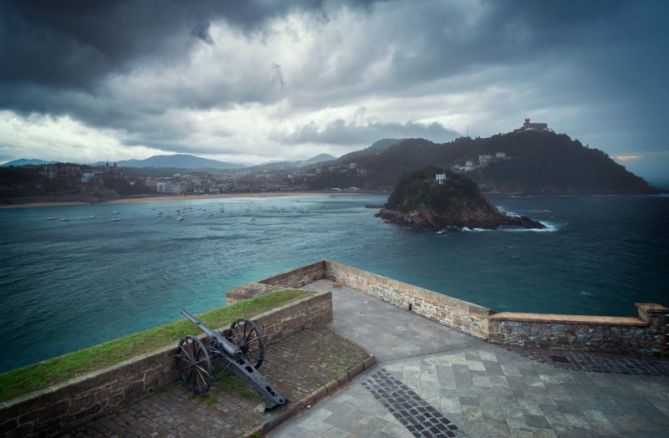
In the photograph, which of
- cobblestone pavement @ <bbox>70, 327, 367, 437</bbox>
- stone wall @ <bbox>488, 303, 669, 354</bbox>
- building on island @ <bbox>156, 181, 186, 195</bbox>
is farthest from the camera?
building on island @ <bbox>156, 181, 186, 195</bbox>

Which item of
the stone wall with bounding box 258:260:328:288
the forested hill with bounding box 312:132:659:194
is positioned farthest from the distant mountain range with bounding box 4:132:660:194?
the stone wall with bounding box 258:260:328:288

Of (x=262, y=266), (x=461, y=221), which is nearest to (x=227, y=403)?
(x=262, y=266)

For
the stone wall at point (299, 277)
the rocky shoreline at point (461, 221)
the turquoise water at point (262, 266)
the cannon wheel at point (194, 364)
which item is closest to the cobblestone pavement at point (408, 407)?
the cannon wheel at point (194, 364)

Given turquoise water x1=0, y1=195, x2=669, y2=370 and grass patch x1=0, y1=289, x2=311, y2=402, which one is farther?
turquoise water x1=0, y1=195, x2=669, y2=370

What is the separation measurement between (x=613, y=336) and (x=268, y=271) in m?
32.7

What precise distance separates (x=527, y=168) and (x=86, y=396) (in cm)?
14844

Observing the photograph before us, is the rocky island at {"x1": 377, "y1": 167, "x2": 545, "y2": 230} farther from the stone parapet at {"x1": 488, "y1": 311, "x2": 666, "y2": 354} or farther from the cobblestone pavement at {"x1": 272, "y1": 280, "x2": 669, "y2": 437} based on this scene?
the cobblestone pavement at {"x1": 272, "y1": 280, "x2": 669, "y2": 437}

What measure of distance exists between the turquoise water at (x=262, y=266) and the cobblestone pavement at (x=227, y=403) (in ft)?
65.3

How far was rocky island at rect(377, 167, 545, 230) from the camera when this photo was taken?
210ft

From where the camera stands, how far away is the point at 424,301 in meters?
11.0

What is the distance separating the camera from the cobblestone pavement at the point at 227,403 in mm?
5906

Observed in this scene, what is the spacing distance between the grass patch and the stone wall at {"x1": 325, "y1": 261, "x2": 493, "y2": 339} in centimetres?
392

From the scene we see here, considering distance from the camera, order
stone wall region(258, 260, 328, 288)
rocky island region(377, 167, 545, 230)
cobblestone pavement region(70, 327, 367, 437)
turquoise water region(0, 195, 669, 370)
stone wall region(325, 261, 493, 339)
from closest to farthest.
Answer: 1. cobblestone pavement region(70, 327, 367, 437)
2. stone wall region(325, 261, 493, 339)
3. stone wall region(258, 260, 328, 288)
4. turquoise water region(0, 195, 669, 370)
5. rocky island region(377, 167, 545, 230)

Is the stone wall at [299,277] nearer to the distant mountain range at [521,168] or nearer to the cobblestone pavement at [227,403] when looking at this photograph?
the cobblestone pavement at [227,403]
